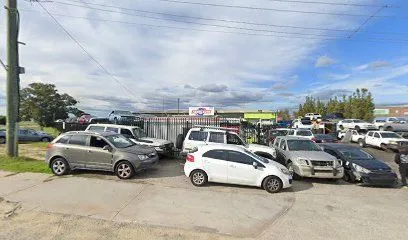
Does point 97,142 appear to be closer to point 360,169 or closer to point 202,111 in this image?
point 360,169

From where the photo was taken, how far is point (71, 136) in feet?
40.9

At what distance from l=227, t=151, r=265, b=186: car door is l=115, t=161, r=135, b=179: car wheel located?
11.3 feet

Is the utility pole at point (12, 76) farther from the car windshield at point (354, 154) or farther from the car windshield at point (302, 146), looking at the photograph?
the car windshield at point (354, 154)

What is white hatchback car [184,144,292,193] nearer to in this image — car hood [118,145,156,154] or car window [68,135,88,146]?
car hood [118,145,156,154]

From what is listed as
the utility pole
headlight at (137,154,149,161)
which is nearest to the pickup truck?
headlight at (137,154,149,161)

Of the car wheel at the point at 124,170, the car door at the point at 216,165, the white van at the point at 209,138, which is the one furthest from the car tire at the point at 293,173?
the car wheel at the point at 124,170

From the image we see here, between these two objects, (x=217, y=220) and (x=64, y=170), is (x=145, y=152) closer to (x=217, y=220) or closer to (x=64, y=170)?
(x=64, y=170)

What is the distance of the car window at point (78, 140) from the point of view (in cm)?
1224

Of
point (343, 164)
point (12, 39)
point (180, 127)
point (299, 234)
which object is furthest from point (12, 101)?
point (343, 164)

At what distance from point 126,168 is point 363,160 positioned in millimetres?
9313

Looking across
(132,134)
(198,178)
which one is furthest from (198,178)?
(132,134)

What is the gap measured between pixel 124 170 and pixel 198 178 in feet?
8.74

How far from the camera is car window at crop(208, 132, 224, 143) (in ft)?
50.2

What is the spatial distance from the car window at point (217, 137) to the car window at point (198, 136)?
0.92ft
